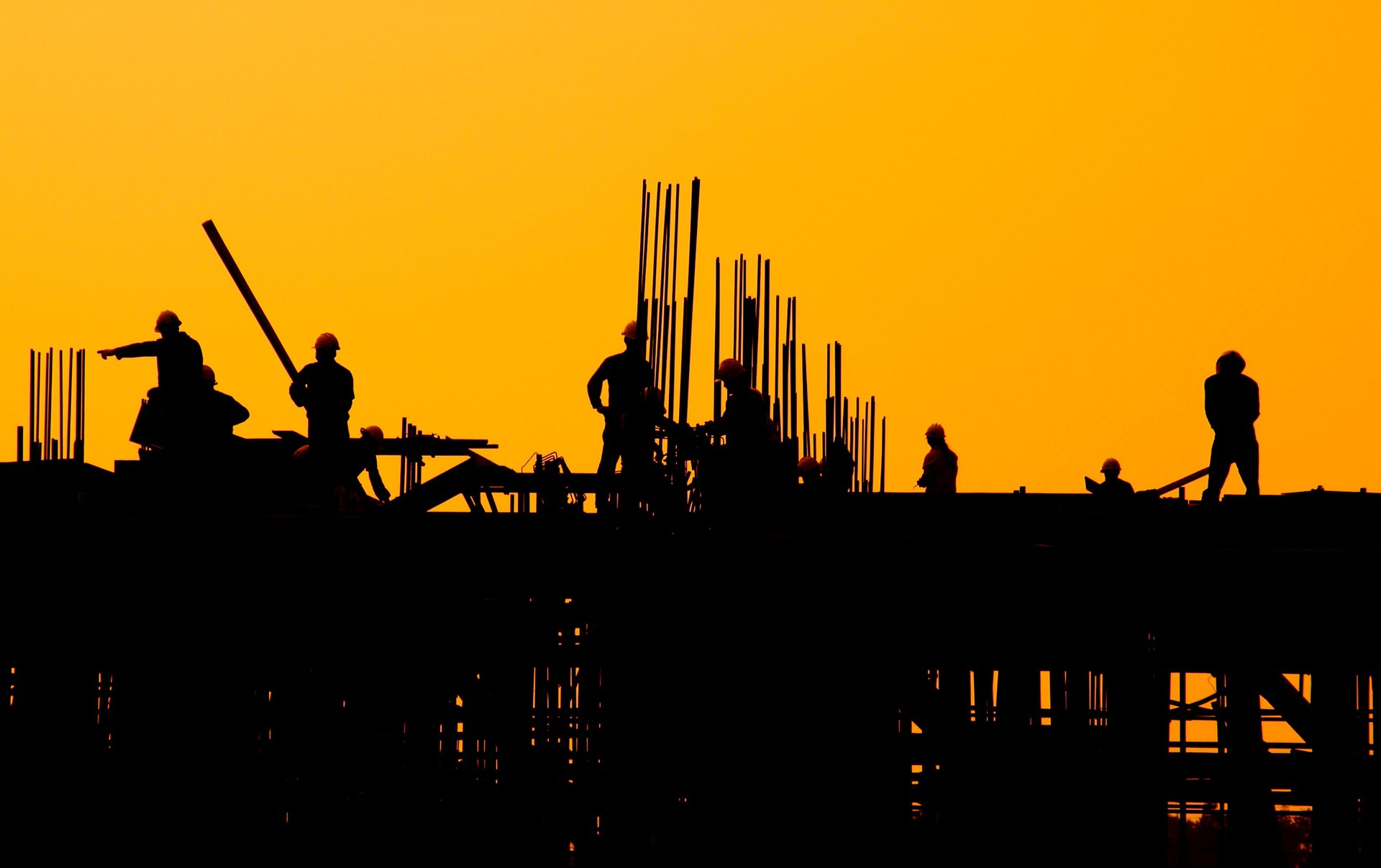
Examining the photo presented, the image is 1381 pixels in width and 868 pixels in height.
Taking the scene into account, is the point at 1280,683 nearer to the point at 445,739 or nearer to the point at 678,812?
the point at 678,812

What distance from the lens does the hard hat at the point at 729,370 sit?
19.2m

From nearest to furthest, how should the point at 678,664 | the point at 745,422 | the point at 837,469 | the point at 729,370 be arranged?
the point at 678,664 < the point at 745,422 < the point at 729,370 < the point at 837,469

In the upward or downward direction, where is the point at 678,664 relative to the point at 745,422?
downward

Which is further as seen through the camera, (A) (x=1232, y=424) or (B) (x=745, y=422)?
(A) (x=1232, y=424)

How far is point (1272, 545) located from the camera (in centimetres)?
1543

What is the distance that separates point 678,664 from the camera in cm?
1570

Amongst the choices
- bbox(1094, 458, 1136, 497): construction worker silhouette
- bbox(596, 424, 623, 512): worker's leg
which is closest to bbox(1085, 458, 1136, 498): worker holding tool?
bbox(1094, 458, 1136, 497): construction worker silhouette

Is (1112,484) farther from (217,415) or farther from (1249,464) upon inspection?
(217,415)

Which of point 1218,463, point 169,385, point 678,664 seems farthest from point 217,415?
point 1218,463

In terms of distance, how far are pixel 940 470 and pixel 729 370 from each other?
3409mm

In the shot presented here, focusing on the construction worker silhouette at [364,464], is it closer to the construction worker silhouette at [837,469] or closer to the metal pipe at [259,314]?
the metal pipe at [259,314]

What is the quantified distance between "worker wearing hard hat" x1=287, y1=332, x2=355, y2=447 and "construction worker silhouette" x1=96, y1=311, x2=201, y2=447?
35.1 inches

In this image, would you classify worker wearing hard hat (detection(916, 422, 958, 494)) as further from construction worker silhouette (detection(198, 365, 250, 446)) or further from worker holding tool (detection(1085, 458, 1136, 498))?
construction worker silhouette (detection(198, 365, 250, 446))

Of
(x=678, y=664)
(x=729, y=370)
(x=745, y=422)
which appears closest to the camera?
(x=678, y=664)
